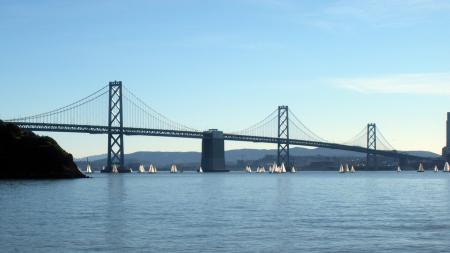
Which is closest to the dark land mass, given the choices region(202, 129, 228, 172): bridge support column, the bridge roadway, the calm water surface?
the bridge roadway

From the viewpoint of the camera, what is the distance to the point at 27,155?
96875mm

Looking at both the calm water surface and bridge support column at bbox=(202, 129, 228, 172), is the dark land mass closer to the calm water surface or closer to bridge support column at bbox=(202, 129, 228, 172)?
the calm water surface

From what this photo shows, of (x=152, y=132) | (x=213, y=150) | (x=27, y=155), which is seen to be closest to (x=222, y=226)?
(x=27, y=155)

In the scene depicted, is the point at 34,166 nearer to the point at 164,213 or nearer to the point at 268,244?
the point at 164,213

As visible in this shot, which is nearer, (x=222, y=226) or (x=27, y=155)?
(x=222, y=226)

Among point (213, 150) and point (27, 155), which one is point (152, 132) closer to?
point (213, 150)

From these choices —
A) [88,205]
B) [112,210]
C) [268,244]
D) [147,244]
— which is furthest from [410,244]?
[88,205]

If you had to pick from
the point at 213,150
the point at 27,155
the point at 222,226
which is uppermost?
the point at 213,150

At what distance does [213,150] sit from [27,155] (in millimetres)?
58698

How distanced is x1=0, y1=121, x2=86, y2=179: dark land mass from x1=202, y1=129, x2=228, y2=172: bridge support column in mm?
48576

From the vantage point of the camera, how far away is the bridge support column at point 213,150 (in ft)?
483

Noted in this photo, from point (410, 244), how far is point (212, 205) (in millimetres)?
21607

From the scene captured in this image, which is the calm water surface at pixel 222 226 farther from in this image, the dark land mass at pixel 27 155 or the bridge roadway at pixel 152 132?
the bridge roadway at pixel 152 132

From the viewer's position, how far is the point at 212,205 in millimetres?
49406
